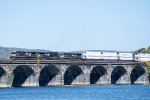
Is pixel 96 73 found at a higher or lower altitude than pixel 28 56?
lower

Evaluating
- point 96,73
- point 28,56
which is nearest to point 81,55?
point 96,73

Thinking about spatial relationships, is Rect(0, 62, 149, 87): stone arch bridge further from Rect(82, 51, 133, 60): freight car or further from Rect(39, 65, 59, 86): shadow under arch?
Rect(82, 51, 133, 60): freight car

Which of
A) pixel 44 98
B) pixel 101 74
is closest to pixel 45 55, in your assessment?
pixel 101 74

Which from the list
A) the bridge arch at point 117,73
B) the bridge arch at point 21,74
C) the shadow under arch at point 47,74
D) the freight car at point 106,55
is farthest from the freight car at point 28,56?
the bridge arch at point 117,73

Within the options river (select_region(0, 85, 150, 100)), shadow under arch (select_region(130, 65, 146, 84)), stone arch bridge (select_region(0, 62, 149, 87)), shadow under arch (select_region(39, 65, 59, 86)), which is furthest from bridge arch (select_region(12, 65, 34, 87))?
shadow under arch (select_region(130, 65, 146, 84))

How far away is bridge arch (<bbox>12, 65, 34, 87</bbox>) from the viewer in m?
113

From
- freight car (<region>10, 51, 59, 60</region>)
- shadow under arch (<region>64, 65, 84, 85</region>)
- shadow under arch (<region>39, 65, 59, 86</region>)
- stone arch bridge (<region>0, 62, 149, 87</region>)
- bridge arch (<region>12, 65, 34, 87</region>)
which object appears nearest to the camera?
stone arch bridge (<region>0, 62, 149, 87</region>)

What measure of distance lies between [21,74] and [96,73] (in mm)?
26209

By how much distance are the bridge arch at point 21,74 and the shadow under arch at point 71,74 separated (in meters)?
15.1

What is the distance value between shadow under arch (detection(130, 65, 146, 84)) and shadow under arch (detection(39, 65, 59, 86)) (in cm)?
2847

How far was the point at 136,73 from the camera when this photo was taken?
138 m

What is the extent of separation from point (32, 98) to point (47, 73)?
45105 millimetres

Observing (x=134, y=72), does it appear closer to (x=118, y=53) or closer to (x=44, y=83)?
(x=118, y=53)

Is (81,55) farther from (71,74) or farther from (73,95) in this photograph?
(73,95)
